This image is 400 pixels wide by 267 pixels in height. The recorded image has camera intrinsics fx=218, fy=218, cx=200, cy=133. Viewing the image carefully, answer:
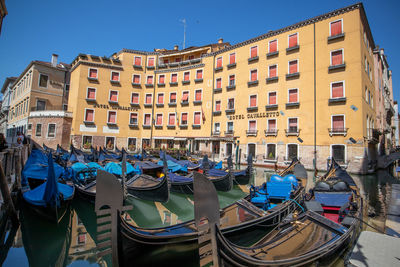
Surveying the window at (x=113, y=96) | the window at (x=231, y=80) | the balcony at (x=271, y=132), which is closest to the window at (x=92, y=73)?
the window at (x=113, y=96)

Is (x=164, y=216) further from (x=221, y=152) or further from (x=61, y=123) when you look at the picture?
(x=61, y=123)

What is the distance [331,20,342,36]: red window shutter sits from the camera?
13.5 m

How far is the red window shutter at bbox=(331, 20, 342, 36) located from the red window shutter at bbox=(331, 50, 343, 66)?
3.98ft

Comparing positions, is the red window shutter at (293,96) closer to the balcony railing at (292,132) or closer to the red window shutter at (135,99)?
the balcony railing at (292,132)

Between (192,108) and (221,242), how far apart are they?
17654mm

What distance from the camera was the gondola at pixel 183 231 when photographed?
2.67m

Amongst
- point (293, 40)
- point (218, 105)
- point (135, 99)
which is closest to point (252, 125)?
point (218, 105)

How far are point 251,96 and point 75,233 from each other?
1467cm

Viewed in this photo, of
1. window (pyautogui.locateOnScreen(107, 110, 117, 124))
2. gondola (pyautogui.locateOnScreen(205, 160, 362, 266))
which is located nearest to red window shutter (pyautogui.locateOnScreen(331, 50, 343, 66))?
gondola (pyautogui.locateOnScreen(205, 160, 362, 266))

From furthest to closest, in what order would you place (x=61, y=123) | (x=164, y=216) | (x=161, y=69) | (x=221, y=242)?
(x=161, y=69)
(x=61, y=123)
(x=164, y=216)
(x=221, y=242)

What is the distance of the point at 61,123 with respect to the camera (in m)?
18.7

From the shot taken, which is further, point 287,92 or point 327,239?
point 287,92

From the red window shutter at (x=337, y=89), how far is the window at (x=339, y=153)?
10.3 ft

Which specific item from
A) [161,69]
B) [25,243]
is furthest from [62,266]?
[161,69]
